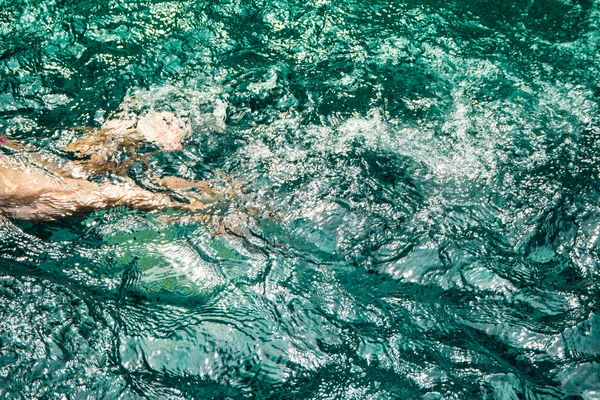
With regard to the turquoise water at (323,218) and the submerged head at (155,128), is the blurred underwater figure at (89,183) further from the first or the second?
the turquoise water at (323,218)

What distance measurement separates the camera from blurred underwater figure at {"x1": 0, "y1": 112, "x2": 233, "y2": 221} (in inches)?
158

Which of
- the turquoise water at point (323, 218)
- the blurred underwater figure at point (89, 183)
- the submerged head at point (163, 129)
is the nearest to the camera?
the turquoise water at point (323, 218)

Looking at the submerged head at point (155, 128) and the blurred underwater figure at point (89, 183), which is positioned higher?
the submerged head at point (155, 128)

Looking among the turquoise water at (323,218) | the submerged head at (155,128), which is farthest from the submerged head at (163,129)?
the turquoise water at (323,218)

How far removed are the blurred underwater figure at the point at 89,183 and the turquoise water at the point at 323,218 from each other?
140mm

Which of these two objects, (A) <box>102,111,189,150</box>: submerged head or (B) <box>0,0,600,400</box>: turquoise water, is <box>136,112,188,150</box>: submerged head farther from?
(B) <box>0,0,600,400</box>: turquoise water

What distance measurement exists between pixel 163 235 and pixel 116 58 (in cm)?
267

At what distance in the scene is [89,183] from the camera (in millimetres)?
4195

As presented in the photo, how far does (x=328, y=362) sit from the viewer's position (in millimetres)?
3227

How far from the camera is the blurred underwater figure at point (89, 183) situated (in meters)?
4.02

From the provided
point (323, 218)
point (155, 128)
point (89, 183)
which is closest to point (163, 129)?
point (155, 128)

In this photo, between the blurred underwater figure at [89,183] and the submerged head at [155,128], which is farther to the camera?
the submerged head at [155,128]

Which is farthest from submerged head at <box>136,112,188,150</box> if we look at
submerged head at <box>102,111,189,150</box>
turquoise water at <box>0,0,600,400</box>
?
turquoise water at <box>0,0,600,400</box>

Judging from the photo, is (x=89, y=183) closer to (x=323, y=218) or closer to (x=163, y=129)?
(x=163, y=129)
